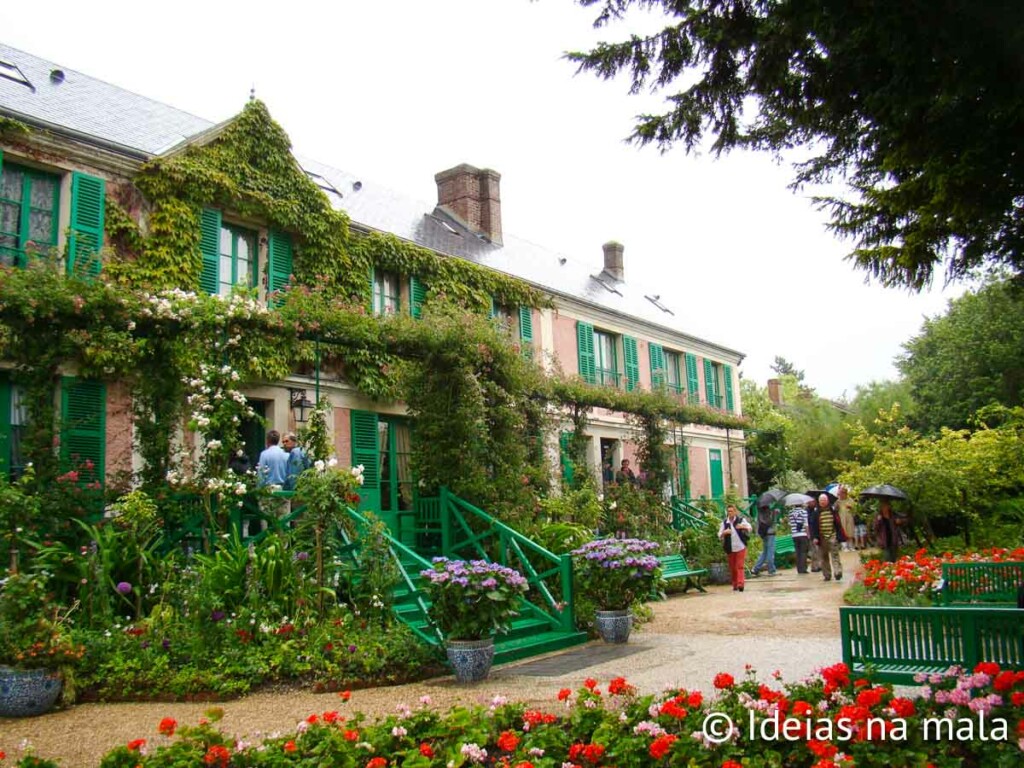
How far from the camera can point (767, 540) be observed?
48.3ft

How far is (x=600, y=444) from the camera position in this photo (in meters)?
18.7

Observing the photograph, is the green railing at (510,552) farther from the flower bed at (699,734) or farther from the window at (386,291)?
the window at (386,291)

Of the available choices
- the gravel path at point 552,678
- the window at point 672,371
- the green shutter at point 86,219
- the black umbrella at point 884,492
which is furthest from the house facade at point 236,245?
the black umbrella at point 884,492

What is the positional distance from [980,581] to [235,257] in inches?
378

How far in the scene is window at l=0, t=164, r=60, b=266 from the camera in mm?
9336

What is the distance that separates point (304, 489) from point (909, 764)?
5.28m

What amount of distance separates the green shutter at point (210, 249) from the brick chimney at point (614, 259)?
1489cm

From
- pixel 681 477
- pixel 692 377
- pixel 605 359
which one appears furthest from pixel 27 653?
pixel 692 377

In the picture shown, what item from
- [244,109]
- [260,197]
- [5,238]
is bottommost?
[5,238]

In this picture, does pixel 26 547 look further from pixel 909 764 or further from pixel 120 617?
pixel 909 764

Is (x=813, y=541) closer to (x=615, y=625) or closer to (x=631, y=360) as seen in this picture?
(x=631, y=360)

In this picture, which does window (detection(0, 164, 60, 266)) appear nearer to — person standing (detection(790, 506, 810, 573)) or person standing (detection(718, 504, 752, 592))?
person standing (detection(718, 504, 752, 592))

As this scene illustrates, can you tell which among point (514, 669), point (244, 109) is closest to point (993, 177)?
point (514, 669)

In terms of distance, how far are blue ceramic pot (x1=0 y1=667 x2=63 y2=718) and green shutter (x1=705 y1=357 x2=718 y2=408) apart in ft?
64.7
